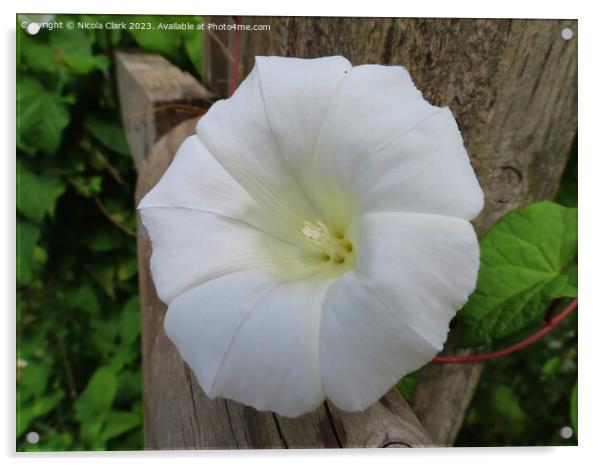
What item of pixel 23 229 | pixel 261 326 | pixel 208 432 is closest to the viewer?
pixel 261 326

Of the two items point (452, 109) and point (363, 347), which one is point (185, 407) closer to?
point (363, 347)

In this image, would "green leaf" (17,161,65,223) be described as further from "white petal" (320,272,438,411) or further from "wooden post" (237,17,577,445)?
"white petal" (320,272,438,411)

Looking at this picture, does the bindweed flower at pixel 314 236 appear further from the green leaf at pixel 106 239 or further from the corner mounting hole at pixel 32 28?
the green leaf at pixel 106 239

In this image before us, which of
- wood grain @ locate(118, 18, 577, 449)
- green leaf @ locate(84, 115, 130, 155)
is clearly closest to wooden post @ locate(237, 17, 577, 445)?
wood grain @ locate(118, 18, 577, 449)

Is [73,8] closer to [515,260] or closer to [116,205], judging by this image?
[116,205]


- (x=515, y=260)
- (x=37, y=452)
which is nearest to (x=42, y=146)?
(x=37, y=452)

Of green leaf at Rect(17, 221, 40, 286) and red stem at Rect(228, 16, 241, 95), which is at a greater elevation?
red stem at Rect(228, 16, 241, 95)

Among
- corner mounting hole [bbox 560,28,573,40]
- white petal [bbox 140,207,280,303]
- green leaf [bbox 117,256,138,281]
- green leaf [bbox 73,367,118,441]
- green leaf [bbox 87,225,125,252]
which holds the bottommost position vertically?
green leaf [bbox 73,367,118,441]
